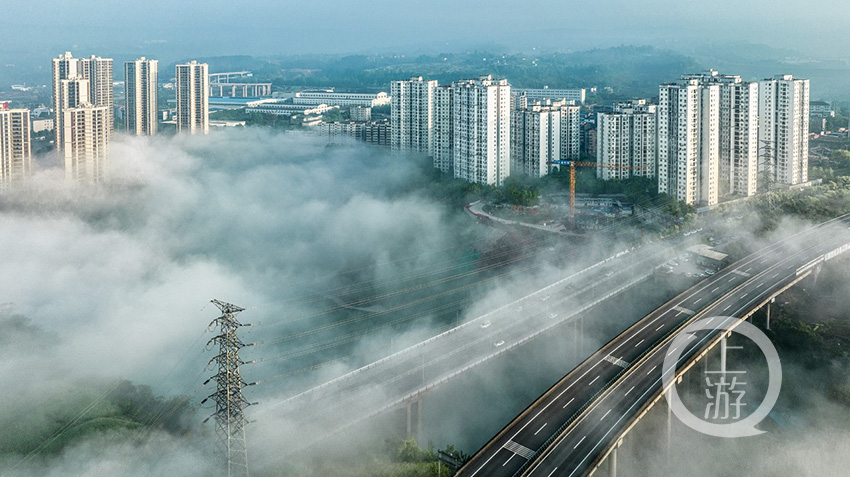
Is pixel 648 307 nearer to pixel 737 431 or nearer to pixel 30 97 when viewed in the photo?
pixel 737 431

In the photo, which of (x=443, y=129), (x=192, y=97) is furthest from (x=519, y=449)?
(x=192, y=97)

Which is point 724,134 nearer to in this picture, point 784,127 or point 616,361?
point 784,127

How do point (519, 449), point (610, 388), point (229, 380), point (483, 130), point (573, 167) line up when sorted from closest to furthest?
1. point (229, 380)
2. point (519, 449)
3. point (610, 388)
4. point (573, 167)
5. point (483, 130)

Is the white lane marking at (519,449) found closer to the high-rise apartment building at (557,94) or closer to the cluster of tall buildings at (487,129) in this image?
the cluster of tall buildings at (487,129)

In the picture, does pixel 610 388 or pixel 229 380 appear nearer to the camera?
pixel 229 380

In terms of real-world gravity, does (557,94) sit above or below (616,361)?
above

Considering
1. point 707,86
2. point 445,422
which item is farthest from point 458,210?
point 445,422

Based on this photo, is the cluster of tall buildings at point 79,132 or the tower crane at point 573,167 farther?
the cluster of tall buildings at point 79,132

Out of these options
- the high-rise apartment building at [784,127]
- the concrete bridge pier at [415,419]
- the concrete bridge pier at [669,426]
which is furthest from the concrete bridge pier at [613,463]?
the high-rise apartment building at [784,127]
